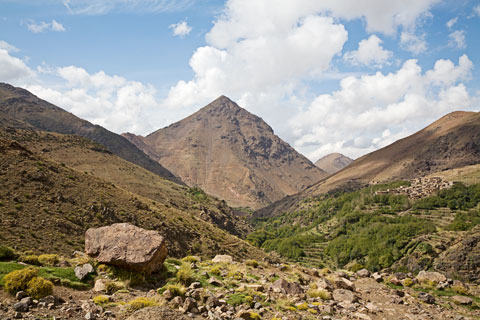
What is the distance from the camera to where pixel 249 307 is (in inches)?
459

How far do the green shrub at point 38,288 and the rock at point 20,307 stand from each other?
0.76m

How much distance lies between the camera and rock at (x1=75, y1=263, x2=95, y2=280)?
11.3 metres

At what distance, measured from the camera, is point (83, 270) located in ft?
38.3

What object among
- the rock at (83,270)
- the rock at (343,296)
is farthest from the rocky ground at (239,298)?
the rock at (83,270)

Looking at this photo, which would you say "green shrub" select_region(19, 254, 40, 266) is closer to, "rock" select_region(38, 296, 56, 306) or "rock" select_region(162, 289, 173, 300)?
"rock" select_region(38, 296, 56, 306)

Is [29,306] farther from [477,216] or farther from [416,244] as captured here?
[477,216]

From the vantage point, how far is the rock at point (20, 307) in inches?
311

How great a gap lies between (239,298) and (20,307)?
8074 mm

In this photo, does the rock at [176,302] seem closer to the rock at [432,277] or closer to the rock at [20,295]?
the rock at [20,295]

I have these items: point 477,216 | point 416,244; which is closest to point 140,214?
point 416,244

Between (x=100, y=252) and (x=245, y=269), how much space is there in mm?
9334

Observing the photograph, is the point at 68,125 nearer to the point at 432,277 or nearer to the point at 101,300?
the point at 101,300

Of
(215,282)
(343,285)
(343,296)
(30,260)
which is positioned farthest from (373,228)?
(30,260)

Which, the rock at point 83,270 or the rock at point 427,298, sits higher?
the rock at point 83,270
